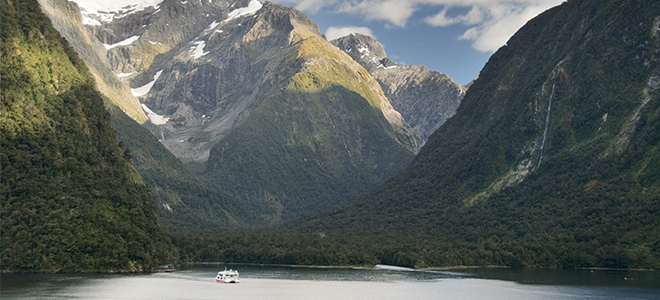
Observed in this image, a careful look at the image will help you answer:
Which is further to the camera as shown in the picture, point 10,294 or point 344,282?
point 344,282

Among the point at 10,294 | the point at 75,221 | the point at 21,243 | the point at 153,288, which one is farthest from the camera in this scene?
the point at 75,221

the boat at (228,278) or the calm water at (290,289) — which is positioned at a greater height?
the boat at (228,278)

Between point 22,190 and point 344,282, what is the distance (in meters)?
94.0

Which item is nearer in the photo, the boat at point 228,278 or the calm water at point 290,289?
the calm water at point 290,289

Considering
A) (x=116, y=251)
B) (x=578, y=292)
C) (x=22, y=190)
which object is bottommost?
(x=578, y=292)

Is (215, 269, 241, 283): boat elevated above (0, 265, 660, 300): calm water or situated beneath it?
elevated above

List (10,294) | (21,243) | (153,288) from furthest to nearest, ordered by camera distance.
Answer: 1. (21,243)
2. (153,288)
3. (10,294)

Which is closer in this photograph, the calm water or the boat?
the calm water

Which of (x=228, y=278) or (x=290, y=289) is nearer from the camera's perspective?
(x=290, y=289)

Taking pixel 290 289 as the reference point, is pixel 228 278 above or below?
above

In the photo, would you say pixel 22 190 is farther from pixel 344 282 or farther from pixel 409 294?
pixel 409 294

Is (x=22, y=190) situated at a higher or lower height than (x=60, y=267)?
higher

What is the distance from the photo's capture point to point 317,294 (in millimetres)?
168000

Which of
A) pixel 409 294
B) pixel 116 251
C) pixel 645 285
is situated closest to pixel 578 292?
pixel 645 285
